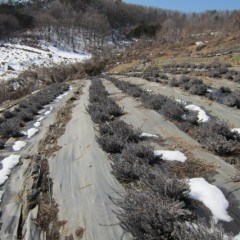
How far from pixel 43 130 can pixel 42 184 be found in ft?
17.7

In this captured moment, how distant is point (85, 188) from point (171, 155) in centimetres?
189

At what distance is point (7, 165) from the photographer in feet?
26.8

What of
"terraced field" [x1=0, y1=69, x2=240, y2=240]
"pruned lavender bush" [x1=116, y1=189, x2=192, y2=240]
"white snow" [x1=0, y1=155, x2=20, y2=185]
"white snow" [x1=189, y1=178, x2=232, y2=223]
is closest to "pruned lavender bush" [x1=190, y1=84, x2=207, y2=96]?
"terraced field" [x1=0, y1=69, x2=240, y2=240]

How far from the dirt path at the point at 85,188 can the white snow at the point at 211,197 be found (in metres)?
1.24

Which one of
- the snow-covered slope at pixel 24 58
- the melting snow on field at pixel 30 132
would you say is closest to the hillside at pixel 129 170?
the melting snow on field at pixel 30 132

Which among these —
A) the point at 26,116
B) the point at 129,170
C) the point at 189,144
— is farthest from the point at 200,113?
the point at 26,116

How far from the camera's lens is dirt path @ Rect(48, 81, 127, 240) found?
191 inches

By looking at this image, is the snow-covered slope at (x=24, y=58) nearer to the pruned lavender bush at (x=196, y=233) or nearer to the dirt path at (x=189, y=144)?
the dirt path at (x=189, y=144)

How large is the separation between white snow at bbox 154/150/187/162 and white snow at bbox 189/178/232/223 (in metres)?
1.17

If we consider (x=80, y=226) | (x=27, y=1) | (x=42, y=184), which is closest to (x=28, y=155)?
(x=42, y=184)

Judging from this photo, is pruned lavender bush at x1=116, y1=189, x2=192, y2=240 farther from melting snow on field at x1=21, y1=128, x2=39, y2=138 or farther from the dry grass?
melting snow on field at x1=21, y1=128, x2=39, y2=138

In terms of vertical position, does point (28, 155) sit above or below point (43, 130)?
above

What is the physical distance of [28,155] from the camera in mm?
8883

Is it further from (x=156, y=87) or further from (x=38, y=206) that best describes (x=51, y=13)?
(x=38, y=206)
